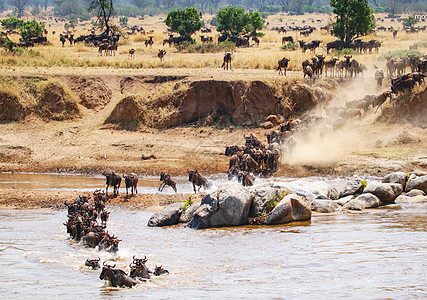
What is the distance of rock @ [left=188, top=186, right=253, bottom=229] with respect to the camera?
15.5m

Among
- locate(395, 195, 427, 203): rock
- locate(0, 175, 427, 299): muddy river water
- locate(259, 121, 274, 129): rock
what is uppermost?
locate(259, 121, 274, 129): rock

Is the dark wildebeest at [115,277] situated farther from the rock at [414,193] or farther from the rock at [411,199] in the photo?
the rock at [414,193]

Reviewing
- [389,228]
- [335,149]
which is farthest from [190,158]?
[389,228]

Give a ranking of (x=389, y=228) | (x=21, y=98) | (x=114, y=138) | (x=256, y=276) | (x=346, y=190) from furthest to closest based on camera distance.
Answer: (x=21, y=98) < (x=114, y=138) < (x=346, y=190) < (x=389, y=228) < (x=256, y=276)

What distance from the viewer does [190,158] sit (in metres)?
25.7

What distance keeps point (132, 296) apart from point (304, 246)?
15.3ft

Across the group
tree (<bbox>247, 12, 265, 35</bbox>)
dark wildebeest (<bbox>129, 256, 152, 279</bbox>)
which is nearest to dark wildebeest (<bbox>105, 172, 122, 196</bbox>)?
dark wildebeest (<bbox>129, 256, 152, 279</bbox>)

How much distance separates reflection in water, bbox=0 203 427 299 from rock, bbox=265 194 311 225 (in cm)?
37

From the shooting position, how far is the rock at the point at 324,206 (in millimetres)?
17125

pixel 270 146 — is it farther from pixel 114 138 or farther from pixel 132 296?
pixel 132 296

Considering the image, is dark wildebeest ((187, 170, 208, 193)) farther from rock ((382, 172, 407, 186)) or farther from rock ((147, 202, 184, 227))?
rock ((382, 172, 407, 186))

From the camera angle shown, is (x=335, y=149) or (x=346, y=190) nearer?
(x=346, y=190)

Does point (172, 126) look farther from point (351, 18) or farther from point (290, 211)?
point (351, 18)

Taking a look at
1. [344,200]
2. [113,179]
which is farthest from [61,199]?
[344,200]
